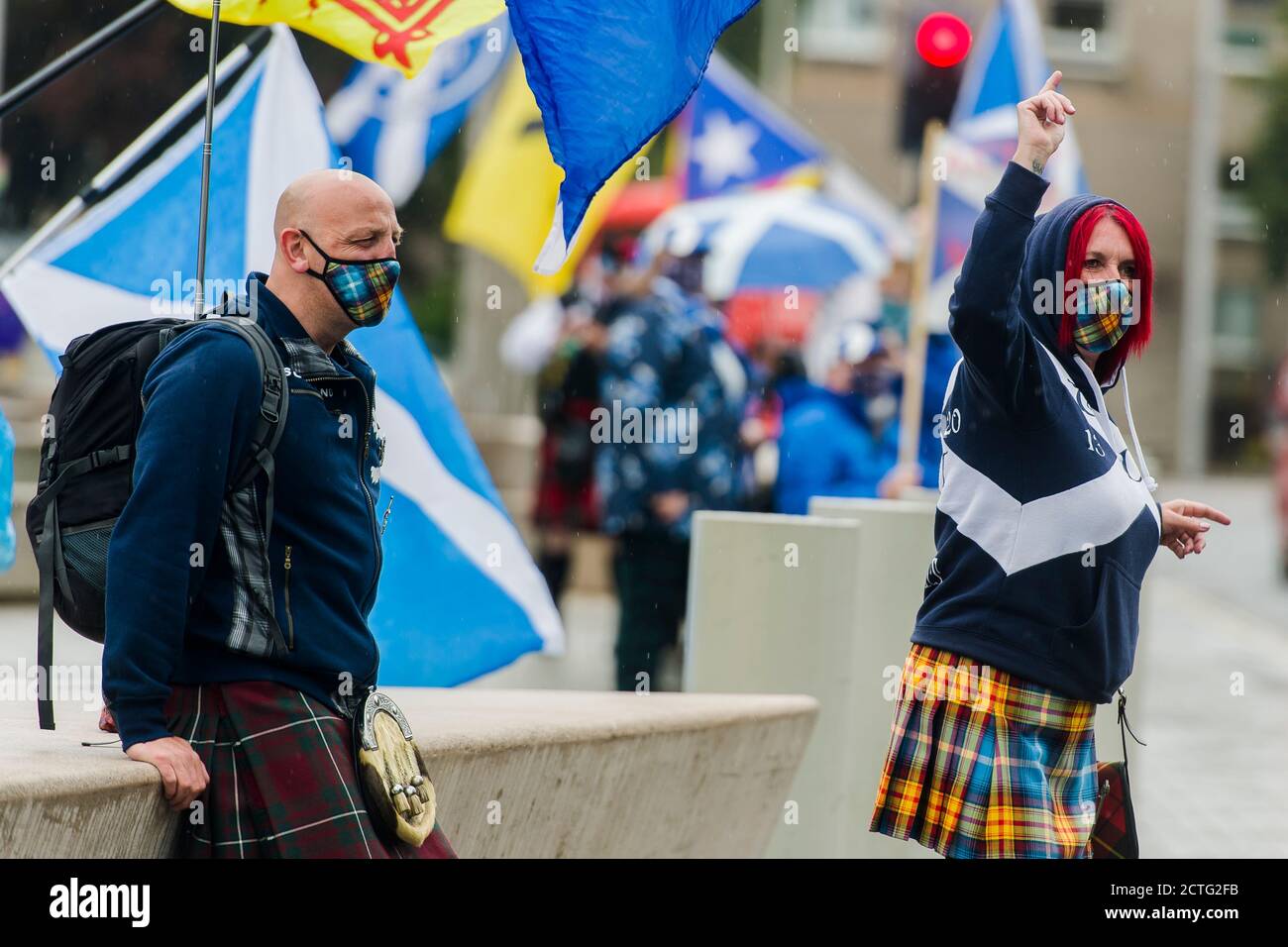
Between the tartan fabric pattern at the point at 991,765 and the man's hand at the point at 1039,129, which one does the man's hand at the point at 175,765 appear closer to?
the tartan fabric pattern at the point at 991,765

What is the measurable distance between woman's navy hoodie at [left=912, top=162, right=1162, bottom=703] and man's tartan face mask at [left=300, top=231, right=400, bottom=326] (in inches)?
40.2

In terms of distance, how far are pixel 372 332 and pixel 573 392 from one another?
17.2 feet

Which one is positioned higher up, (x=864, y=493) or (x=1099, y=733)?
(x=864, y=493)

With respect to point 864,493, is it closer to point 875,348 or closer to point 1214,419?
point 875,348

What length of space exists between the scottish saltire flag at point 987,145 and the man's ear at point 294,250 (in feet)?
22.0

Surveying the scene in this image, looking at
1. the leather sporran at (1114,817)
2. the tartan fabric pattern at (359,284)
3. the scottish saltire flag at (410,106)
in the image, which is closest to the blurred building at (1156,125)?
the scottish saltire flag at (410,106)

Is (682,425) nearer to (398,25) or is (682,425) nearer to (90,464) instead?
(398,25)

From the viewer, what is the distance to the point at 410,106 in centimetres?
721

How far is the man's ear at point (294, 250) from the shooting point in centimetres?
336

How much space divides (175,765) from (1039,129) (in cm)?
183

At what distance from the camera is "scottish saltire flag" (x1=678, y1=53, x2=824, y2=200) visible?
12961 millimetres

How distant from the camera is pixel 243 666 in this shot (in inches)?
125

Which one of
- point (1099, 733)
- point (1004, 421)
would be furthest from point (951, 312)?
point (1099, 733)
